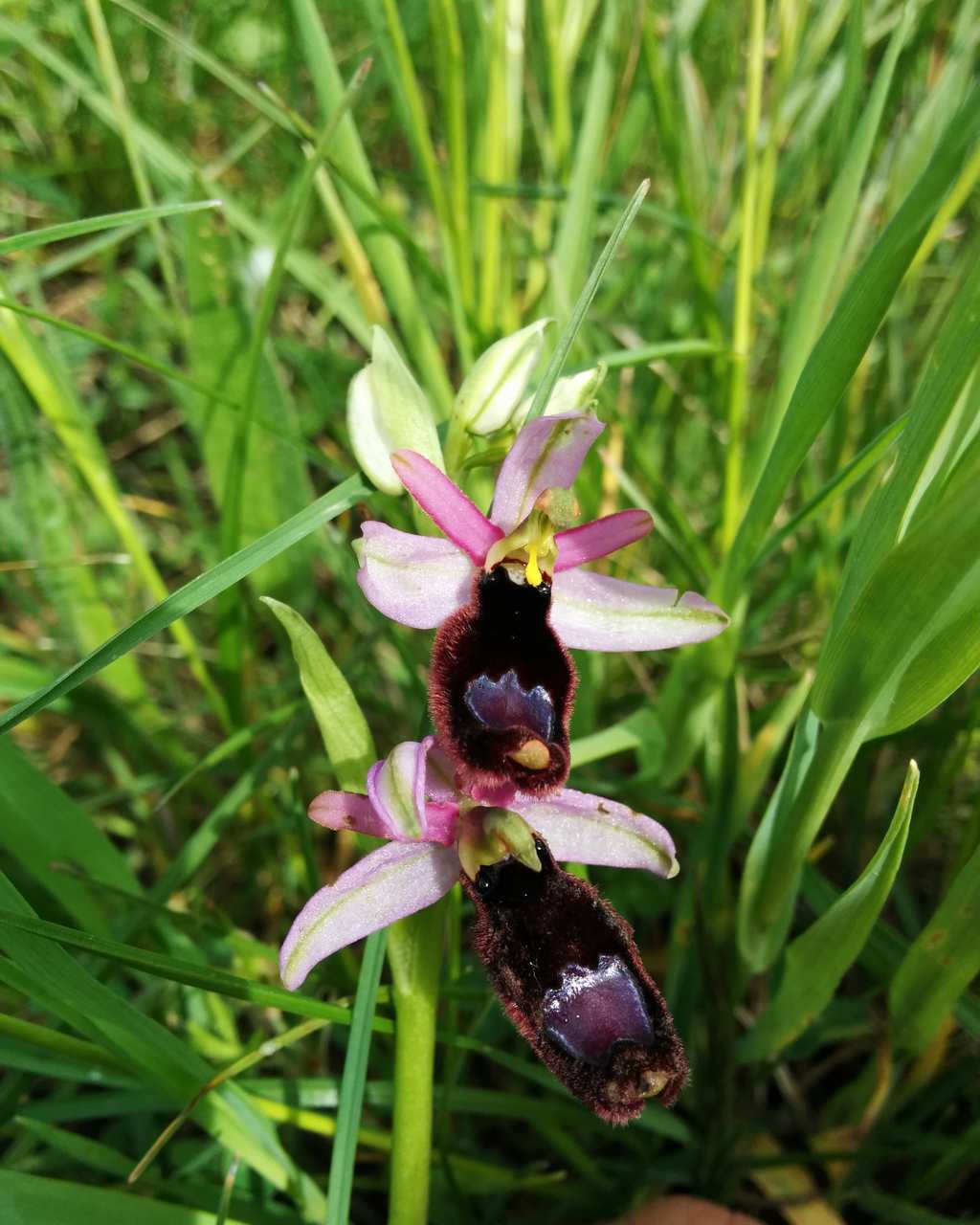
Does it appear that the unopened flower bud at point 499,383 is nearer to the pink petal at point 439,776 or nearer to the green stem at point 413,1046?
the pink petal at point 439,776

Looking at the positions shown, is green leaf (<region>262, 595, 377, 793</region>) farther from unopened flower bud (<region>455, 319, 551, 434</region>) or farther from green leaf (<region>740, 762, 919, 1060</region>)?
green leaf (<region>740, 762, 919, 1060</region>)

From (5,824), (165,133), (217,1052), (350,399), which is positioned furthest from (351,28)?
(217,1052)

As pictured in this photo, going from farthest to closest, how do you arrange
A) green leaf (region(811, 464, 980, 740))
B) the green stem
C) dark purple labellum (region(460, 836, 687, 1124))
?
1. the green stem
2. dark purple labellum (region(460, 836, 687, 1124))
3. green leaf (region(811, 464, 980, 740))

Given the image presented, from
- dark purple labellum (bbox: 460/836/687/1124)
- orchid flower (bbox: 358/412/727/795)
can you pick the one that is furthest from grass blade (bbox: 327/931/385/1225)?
orchid flower (bbox: 358/412/727/795)

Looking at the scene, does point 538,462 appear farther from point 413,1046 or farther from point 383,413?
point 413,1046

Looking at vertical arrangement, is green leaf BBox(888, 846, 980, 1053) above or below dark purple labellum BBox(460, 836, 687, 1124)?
below
